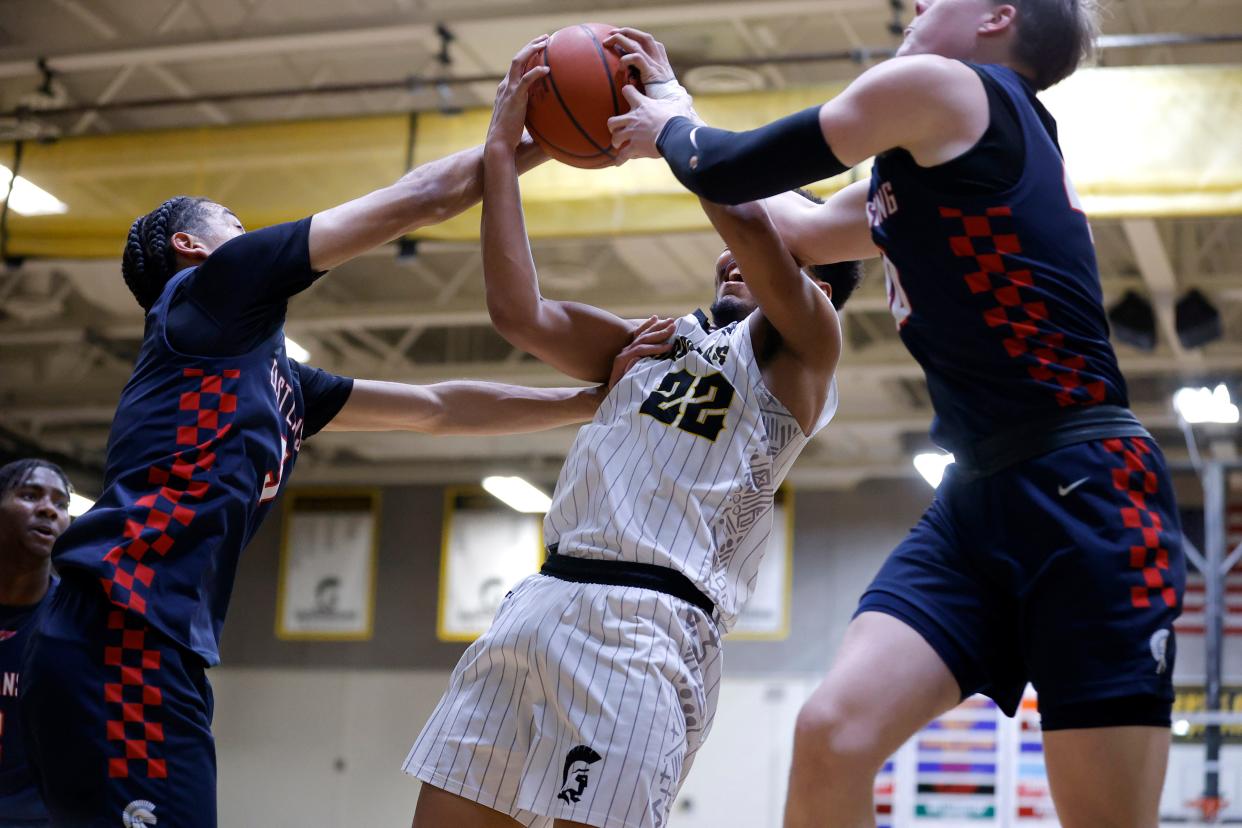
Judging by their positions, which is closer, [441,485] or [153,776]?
[153,776]

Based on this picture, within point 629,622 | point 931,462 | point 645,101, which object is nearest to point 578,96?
point 645,101

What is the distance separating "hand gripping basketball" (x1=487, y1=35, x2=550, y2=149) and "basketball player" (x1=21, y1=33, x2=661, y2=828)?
0.11 m

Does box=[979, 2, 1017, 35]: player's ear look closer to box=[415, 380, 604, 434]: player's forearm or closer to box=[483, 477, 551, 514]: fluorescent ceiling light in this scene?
box=[415, 380, 604, 434]: player's forearm

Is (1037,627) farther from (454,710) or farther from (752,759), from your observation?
(752,759)

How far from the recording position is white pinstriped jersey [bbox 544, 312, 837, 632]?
3252mm

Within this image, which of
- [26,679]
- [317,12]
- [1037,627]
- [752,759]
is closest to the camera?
[1037,627]

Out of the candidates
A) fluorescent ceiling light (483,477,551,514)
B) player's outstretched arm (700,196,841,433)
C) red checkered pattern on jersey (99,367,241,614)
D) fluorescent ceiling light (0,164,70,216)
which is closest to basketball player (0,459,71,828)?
red checkered pattern on jersey (99,367,241,614)

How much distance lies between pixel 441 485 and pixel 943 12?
638 inches

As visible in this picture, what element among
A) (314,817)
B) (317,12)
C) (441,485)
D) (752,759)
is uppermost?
(317,12)

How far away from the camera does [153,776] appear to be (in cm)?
301

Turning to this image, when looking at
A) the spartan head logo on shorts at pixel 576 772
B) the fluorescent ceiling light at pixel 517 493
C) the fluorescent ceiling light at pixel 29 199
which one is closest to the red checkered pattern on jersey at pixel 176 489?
the spartan head logo on shorts at pixel 576 772

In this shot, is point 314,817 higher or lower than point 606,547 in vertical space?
lower

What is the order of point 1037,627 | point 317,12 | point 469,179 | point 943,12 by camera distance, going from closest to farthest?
point 1037,627, point 943,12, point 469,179, point 317,12

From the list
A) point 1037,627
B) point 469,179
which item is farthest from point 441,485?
point 1037,627
